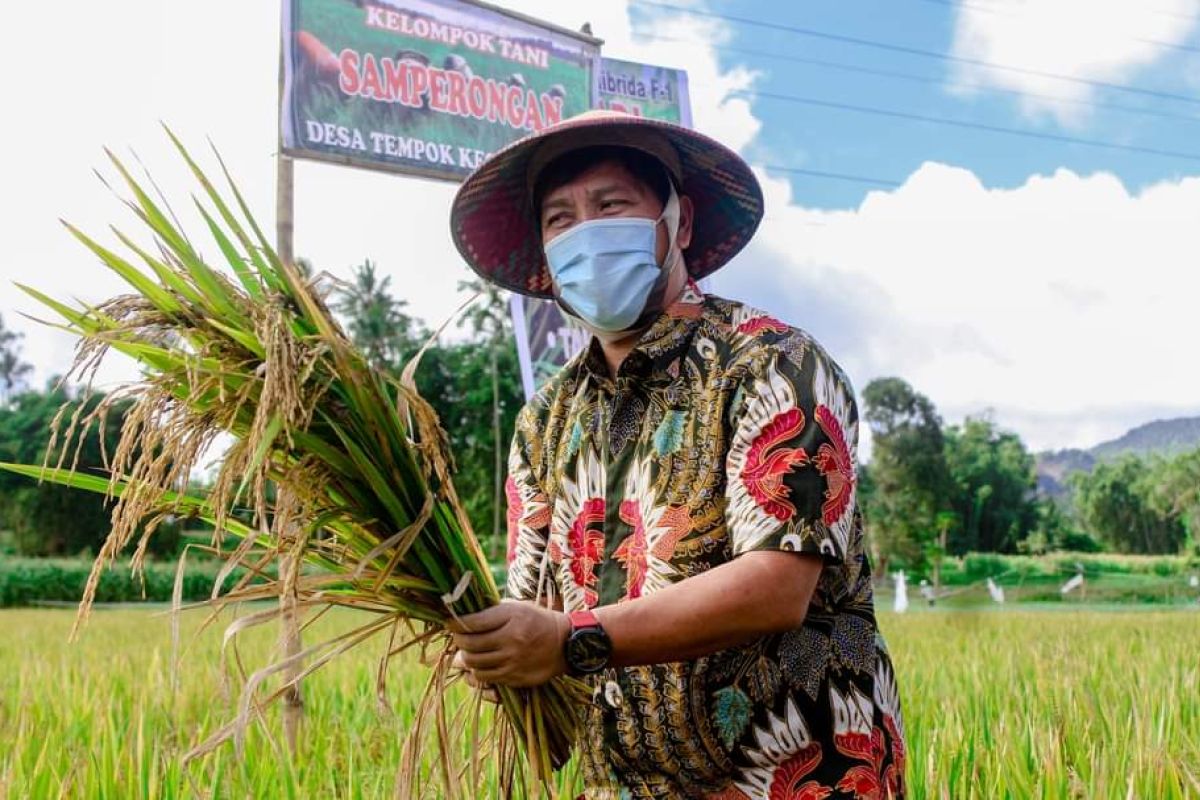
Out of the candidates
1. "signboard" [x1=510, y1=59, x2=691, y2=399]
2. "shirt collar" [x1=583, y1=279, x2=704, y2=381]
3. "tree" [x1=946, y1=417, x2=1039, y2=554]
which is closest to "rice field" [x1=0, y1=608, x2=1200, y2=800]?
"shirt collar" [x1=583, y1=279, x2=704, y2=381]

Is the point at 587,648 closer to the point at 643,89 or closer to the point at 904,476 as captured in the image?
the point at 643,89

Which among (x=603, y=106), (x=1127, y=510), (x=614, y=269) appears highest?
(x=603, y=106)

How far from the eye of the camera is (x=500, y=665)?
126cm

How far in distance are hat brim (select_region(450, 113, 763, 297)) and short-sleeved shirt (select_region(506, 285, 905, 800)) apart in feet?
0.98

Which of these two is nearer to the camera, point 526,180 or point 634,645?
point 634,645

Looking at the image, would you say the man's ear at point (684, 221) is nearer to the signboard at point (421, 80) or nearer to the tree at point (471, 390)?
the signboard at point (421, 80)

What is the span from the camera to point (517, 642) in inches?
48.8

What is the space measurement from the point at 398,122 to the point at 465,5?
80 centimetres

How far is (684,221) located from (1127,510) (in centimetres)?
6280

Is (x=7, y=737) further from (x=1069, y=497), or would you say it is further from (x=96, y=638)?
(x=1069, y=497)

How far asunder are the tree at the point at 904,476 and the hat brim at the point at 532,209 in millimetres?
41581

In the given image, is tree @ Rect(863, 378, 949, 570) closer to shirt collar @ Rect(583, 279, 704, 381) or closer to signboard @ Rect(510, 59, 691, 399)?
signboard @ Rect(510, 59, 691, 399)

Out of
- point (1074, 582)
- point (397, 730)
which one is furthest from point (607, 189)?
point (1074, 582)

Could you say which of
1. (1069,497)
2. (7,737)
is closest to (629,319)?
(7,737)
